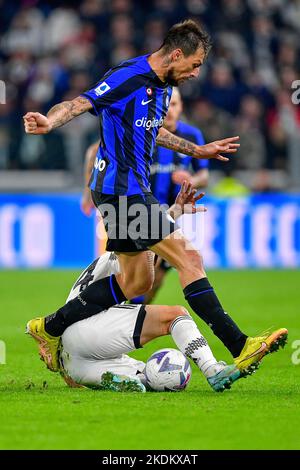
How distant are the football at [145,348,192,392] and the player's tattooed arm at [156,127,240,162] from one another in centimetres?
137

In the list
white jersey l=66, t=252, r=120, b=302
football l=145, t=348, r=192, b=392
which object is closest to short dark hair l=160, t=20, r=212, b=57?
A: white jersey l=66, t=252, r=120, b=302

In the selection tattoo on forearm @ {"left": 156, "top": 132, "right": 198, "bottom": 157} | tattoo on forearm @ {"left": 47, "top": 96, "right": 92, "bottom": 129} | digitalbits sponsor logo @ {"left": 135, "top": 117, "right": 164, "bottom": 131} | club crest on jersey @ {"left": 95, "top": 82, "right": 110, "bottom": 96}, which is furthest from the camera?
tattoo on forearm @ {"left": 156, "top": 132, "right": 198, "bottom": 157}

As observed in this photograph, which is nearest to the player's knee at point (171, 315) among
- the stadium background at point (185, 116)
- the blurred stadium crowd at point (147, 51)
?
the stadium background at point (185, 116)

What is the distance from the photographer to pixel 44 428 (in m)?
5.27

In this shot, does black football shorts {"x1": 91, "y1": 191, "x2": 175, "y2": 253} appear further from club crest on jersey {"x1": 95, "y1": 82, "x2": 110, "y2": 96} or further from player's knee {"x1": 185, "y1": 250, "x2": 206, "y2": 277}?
club crest on jersey {"x1": 95, "y1": 82, "x2": 110, "y2": 96}

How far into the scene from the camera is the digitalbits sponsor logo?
6.77 meters

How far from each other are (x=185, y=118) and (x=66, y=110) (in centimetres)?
1041

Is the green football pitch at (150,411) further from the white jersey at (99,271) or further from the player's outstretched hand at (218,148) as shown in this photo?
the player's outstretched hand at (218,148)

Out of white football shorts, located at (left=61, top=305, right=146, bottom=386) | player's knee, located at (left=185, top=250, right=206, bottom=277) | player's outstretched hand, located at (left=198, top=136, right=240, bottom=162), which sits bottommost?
white football shorts, located at (left=61, top=305, right=146, bottom=386)

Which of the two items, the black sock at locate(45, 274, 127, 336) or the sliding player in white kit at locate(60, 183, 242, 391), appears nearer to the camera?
the sliding player in white kit at locate(60, 183, 242, 391)

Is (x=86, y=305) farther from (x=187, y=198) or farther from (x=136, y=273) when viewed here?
(x=187, y=198)

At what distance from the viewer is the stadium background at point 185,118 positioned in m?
15.6

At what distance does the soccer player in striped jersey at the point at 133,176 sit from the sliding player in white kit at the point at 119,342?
106 millimetres
